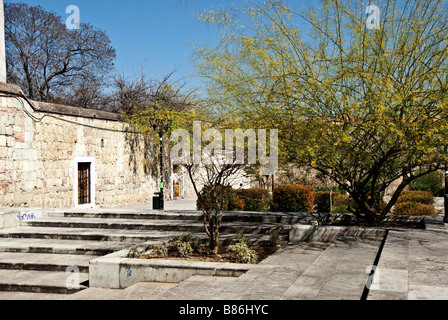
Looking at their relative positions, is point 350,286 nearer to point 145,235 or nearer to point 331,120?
point 331,120

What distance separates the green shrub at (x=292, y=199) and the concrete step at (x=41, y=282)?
299 inches

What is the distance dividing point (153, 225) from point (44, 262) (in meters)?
2.68

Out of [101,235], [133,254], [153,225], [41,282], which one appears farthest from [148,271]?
[153,225]

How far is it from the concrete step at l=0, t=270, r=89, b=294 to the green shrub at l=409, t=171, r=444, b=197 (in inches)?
667

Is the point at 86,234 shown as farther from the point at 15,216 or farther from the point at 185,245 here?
the point at 185,245

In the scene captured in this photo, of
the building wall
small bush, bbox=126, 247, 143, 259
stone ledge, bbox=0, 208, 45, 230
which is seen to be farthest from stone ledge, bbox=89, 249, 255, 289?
the building wall

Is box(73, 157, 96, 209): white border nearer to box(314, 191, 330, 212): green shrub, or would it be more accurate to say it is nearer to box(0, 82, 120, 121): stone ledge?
box(0, 82, 120, 121): stone ledge

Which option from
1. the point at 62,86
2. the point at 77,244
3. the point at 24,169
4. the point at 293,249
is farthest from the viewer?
the point at 62,86

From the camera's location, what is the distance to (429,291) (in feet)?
15.2
